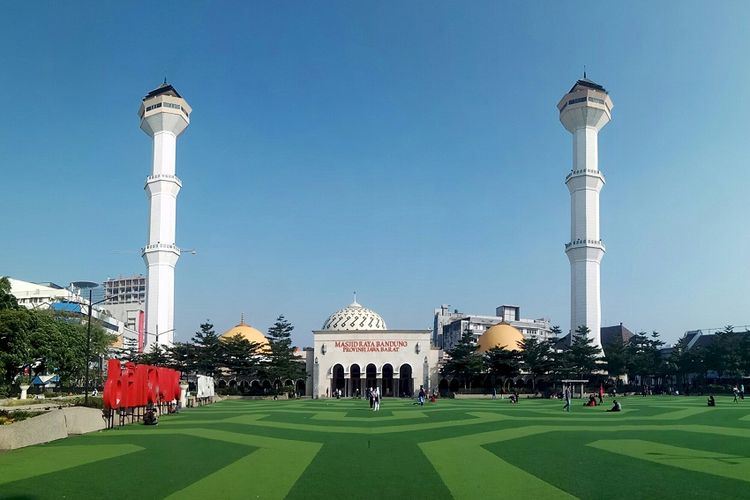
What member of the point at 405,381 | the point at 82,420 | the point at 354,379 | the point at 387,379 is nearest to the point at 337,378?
the point at 354,379

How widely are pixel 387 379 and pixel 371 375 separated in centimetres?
200

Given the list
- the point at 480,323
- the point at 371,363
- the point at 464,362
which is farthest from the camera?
the point at 480,323

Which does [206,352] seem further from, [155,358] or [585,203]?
[585,203]

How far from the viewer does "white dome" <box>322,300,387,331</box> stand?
260 feet

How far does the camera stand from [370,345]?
7506 centimetres

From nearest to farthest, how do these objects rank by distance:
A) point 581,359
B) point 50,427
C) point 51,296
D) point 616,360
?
point 50,427 → point 581,359 → point 616,360 → point 51,296

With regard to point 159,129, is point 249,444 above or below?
below

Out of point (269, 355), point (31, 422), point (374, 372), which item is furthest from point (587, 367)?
point (31, 422)

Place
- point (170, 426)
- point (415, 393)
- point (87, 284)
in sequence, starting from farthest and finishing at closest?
point (415, 393) → point (87, 284) → point (170, 426)

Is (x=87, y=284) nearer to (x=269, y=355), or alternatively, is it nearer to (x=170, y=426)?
(x=170, y=426)

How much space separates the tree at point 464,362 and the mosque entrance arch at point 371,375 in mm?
7871

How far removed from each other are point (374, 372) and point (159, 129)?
3823 cm

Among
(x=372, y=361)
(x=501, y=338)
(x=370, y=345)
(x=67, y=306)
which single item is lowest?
(x=372, y=361)

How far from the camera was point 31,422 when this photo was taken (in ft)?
63.6
